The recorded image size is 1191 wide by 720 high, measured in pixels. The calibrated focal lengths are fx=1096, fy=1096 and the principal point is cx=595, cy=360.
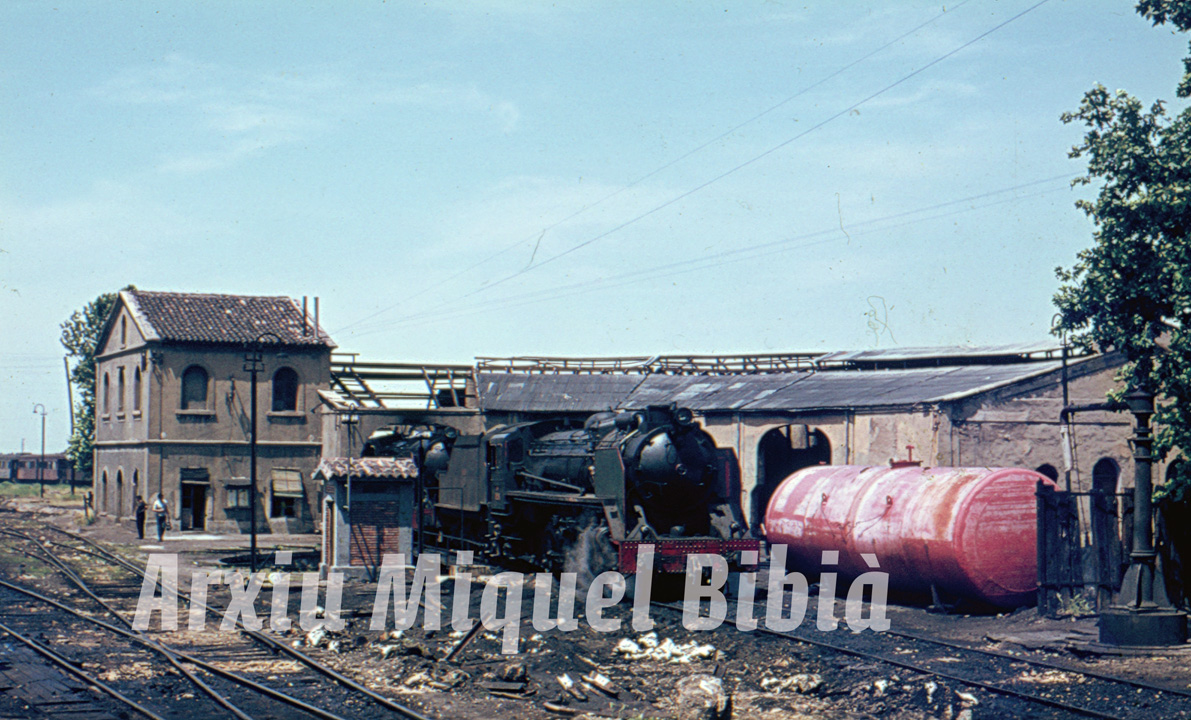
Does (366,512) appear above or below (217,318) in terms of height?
below

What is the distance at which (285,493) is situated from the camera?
37.9 metres

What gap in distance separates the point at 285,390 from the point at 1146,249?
2999 cm

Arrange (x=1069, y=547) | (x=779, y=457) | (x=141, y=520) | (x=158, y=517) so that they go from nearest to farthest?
(x=1069, y=547)
(x=779, y=457)
(x=158, y=517)
(x=141, y=520)

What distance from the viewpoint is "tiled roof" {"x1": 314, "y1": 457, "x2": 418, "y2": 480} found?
2150 centimetres

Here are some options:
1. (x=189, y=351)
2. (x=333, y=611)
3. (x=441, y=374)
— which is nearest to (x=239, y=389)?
(x=189, y=351)

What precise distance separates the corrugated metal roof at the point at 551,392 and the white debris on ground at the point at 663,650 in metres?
21.2

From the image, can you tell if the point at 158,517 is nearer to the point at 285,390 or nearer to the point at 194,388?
the point at 194,388

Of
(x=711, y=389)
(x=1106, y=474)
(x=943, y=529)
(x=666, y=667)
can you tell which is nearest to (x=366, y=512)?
(x=666, y=667)

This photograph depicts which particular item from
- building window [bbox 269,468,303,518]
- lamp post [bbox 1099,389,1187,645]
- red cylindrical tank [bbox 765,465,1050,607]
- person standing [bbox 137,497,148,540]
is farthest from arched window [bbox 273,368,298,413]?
lamp post [bbox 1099,389,1187,645]

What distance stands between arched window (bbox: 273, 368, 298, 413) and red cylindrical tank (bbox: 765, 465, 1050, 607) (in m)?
24.4

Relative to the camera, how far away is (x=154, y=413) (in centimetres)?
3722

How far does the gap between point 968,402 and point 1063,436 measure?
1971 millimetres

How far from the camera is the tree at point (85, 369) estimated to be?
62562 mm

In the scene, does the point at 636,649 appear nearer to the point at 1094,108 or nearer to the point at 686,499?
the point at 686,499
